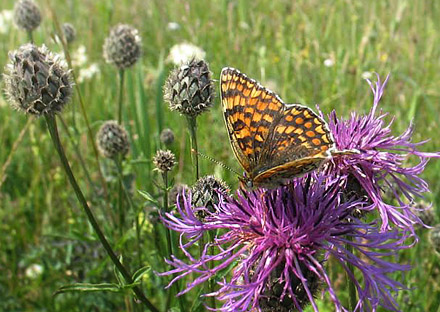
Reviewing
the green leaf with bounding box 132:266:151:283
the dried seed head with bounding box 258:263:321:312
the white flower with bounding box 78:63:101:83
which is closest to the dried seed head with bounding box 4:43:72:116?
the green leaf with bounding box 132:266:151:283

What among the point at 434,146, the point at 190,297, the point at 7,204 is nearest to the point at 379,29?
the point at 434,146

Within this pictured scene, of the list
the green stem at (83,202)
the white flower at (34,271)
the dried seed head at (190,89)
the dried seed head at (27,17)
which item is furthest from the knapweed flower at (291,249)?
the dried seed head at (27,17)

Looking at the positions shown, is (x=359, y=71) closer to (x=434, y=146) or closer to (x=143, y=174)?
(x=434, y=146)

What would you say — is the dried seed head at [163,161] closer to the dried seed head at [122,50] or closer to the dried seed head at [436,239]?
the dried seed head at [436,239]

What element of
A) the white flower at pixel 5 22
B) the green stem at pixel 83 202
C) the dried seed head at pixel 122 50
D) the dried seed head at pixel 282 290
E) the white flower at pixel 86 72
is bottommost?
the dried seed head at pixel 282 290

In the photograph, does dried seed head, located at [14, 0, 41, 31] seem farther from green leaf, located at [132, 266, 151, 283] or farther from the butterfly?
green leaf, located at [132, 266, 151, 283]

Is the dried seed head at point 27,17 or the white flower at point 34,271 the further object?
the dried seed head at point 27,17
